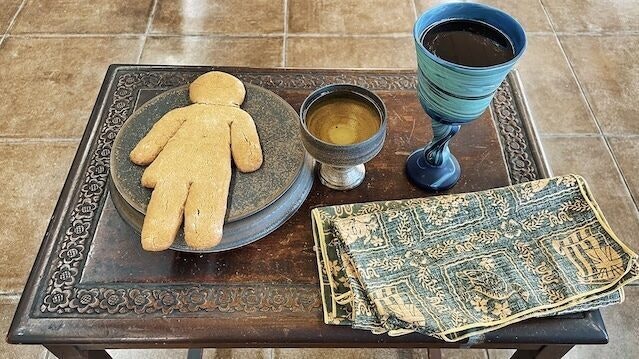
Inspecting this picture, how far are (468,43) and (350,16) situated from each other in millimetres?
1135

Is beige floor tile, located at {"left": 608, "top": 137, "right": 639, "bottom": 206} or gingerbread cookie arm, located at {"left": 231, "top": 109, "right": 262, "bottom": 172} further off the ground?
gingerbread cookie arm, located at {"left": 231, "top": 109, "right": 262, "bottom": 172}

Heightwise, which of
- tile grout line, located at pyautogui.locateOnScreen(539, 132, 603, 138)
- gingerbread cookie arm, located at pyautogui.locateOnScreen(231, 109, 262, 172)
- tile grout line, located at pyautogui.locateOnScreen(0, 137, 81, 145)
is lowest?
tile grout line, located at pyautogui.locateOnScreen(539, 132, 603, 138)

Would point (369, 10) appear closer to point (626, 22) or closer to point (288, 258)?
point (626, 22)

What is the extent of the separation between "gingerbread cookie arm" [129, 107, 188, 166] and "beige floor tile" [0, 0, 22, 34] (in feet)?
4.17

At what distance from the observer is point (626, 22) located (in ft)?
5.82

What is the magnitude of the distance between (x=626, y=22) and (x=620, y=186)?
70cm

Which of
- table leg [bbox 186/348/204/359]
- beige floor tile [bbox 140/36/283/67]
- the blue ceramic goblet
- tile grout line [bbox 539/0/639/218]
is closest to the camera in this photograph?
the blue ceramic goblet

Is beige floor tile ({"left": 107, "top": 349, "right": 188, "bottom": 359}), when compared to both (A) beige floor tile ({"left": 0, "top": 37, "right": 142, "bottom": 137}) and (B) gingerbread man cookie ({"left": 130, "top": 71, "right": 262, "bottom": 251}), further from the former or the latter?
(A) beige floor tile ({"left": 0, "top": 37, "right": 142, "bottom": 137})

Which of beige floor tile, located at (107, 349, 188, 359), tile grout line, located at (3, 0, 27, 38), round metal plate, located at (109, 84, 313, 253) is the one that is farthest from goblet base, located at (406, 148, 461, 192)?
tile grout line, located at (3, 0, 27, 38)

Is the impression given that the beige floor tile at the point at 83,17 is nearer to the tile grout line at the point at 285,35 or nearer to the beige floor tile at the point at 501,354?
the tile grout line at the point at 285,35

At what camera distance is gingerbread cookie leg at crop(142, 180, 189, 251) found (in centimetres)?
63

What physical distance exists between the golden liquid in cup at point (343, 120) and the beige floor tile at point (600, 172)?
84 centimetres

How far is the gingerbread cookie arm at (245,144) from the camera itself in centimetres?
72

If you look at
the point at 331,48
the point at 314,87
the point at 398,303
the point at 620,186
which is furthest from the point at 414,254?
the point at 331,48
